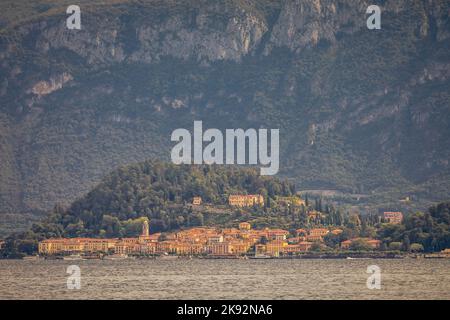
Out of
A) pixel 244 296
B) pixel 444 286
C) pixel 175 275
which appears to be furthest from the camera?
pixel 175 275

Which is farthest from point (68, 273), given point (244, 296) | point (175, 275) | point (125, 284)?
point (244, 296)
